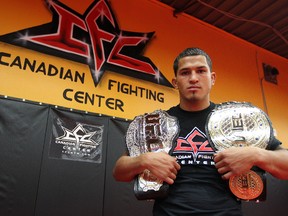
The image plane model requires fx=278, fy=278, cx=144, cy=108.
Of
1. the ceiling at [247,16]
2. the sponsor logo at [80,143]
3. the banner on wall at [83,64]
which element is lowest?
the sponsor logo at [80,143]

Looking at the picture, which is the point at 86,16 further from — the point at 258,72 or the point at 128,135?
the point at 258,72

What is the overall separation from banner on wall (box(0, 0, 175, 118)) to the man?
1279 mm

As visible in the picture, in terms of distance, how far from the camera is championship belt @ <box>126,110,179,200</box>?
0.97 m

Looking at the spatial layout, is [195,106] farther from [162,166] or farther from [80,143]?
[80,143]

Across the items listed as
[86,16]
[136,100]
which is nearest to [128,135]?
[136,100]

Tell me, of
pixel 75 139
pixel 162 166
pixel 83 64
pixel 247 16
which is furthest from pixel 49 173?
pixel 247 16

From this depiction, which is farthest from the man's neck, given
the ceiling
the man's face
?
the ceiling

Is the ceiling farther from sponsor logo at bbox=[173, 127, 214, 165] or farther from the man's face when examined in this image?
sponsor logo at bbox=[173, 127, 214, 165]

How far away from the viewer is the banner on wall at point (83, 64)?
207 cm

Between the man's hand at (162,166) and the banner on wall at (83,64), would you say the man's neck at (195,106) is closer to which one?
the man's hand at (162,166)

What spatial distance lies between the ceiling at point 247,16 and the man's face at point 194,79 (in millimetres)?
2175

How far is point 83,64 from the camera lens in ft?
7.73

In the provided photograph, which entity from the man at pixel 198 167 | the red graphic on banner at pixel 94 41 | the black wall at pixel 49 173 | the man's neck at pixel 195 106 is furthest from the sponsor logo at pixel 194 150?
the red graphic on banner at pixel 94 41

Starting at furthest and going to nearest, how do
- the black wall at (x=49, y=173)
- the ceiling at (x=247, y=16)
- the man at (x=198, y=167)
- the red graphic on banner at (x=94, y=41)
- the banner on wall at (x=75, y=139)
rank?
the ceiling at (x=247, y=16) → the red graphic on banner at (x=94, y=41) → the banner on wall at (x=75, y=139) → the black wall at (x=49, y=173) → the man at (x=198, y=167)
